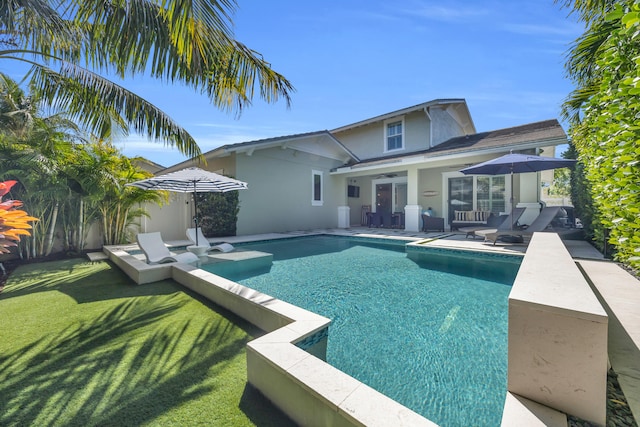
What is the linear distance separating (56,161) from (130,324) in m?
7.11

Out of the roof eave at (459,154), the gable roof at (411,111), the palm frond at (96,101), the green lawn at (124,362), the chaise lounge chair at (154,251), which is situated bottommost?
the green lawn at (124,362)

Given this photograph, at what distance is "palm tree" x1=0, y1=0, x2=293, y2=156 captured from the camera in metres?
4.75

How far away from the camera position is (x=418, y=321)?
4145mm

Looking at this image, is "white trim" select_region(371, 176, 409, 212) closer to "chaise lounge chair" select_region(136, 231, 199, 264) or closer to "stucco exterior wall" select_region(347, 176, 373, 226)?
"stucco exterior wall" select_region(347, 176, 373, 226)

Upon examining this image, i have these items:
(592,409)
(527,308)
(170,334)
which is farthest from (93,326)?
(592,409)

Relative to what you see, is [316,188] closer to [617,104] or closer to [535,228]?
[535,228]

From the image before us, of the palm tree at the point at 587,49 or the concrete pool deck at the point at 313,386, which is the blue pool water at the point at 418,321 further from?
the palm tree at the point at 587,49

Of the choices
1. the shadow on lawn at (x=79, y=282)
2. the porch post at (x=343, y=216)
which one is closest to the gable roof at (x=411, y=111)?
the porch post at (x=343, y=216)

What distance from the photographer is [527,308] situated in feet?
5.91

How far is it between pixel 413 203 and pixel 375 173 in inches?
118

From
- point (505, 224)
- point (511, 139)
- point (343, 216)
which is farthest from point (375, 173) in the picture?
point (505, 224)

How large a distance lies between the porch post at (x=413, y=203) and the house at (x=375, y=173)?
0.05 meters

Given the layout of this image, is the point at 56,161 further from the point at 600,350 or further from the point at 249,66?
the point at 600,350

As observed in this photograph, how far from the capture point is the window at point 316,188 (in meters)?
16.0
